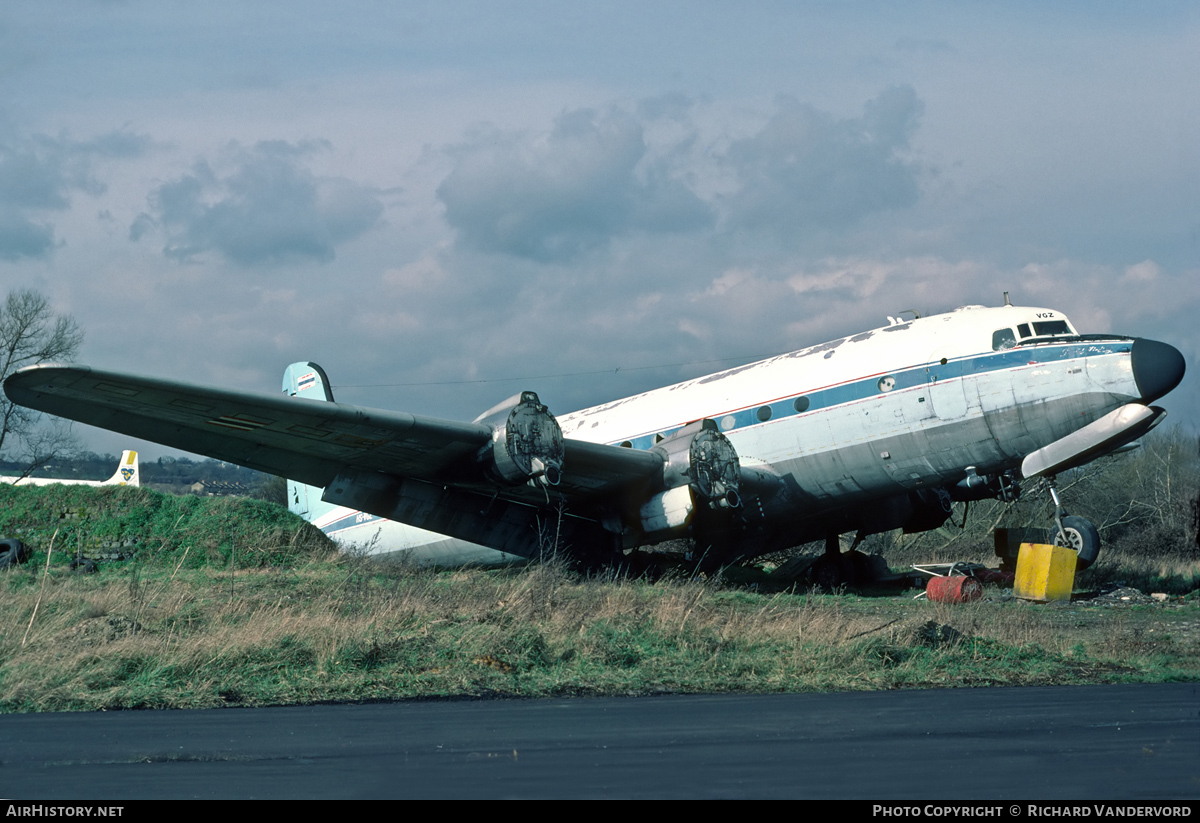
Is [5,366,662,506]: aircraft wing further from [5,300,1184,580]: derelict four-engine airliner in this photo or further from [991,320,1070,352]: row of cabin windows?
[991,320,1070,352]: row of cabin windows

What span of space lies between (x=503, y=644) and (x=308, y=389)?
688 inches

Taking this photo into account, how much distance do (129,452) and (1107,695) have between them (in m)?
60.6

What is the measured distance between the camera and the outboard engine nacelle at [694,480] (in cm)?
1917

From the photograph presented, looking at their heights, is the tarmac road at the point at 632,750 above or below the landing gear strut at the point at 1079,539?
below

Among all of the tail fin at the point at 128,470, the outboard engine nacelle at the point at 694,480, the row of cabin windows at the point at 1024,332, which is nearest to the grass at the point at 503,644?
the outboard engine nacelle at the point at 694,480

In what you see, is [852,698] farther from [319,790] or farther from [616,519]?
[616,519]

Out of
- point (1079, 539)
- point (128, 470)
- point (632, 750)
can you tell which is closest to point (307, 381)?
point (1079, 539)

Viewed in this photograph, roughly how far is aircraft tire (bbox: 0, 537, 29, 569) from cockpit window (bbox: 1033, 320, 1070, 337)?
20804 millimetres

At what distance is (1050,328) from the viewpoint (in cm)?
1877

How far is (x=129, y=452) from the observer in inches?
2454

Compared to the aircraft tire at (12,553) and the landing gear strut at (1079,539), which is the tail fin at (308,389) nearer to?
the aircraft tire at (12,553)

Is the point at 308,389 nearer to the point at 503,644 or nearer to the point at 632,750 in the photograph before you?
the point at 503,644

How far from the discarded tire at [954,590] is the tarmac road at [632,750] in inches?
371

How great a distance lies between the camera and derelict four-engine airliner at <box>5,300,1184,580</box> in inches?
695
